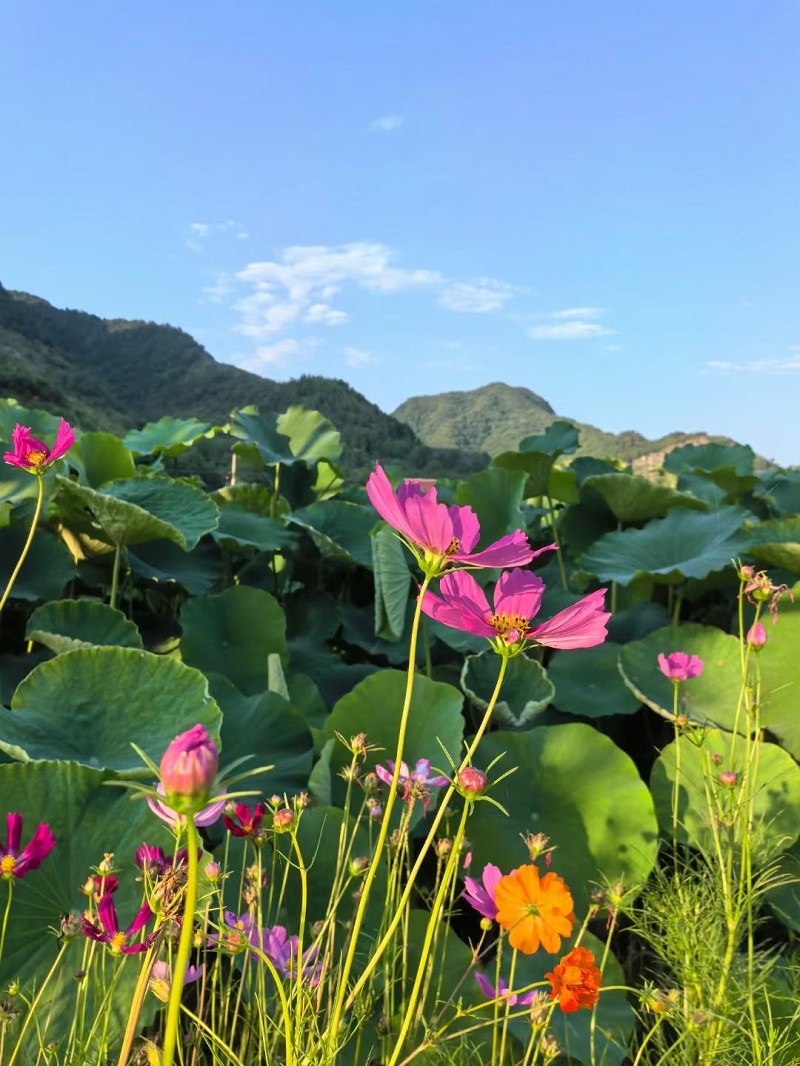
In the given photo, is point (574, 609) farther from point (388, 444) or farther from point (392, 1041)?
point (388, 444)

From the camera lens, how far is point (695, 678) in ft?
5.97

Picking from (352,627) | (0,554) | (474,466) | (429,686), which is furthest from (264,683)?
(474,466)

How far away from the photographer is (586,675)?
192 cm

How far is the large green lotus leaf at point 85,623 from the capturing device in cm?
156

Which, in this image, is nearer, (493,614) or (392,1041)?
(493,614)

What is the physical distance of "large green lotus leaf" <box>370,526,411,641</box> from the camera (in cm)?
180

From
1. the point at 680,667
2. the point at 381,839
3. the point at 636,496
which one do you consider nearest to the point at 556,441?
the point at 636,496

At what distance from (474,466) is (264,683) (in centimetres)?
1953

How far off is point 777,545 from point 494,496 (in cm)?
72

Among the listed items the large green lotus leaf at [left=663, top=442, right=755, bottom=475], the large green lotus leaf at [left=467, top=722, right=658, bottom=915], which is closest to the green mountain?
the large green lotus leaf at [left=663, top=442, right=755, bottom=475]

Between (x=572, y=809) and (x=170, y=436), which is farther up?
(x=170, y=436)

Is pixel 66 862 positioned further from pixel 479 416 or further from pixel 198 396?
pixel 479 416

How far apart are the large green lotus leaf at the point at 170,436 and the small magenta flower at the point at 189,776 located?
112 inches

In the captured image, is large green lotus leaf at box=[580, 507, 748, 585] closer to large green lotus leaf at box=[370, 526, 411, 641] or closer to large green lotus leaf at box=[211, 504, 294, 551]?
large green lotus leaf at box=[370, 526, 411, 641]
